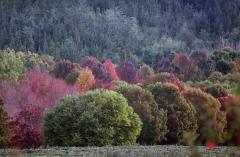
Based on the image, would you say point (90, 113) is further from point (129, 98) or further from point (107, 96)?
point (129, 98)

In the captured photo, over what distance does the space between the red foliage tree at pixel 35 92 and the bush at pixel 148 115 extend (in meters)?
23.8

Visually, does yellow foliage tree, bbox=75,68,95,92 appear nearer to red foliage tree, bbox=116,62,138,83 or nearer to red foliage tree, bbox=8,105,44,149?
red foliage tree, bbox=116,62,138,83

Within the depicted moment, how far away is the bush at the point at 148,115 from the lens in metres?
48.4

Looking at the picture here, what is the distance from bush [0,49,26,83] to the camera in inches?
3594

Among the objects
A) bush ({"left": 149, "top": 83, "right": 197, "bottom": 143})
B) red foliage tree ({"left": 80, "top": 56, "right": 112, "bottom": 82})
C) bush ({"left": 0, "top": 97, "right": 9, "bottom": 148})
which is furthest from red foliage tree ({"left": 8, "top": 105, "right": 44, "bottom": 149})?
red foliage tree ({"left": 80, "top": 56, "right": 112, "bottom": 82})

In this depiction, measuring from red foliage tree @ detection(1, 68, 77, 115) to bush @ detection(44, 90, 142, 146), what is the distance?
28.2m

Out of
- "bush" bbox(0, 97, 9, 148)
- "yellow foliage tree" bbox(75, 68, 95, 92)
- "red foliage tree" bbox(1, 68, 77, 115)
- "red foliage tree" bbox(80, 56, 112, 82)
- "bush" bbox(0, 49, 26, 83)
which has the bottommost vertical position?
"red foliage tree" bbox(80, 56, 112, 82)

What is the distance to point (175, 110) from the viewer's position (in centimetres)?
5219

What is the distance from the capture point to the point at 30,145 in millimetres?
46125

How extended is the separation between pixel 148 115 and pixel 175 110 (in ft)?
12.0

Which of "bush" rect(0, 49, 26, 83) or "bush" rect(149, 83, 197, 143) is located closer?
"bush" rect(149, 83, 197, 143)

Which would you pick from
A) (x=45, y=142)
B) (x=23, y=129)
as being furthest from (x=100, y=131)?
(x=23, y=129)

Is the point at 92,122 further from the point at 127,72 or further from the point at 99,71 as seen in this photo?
the point at 127,72

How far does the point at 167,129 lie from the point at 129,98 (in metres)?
4.24
